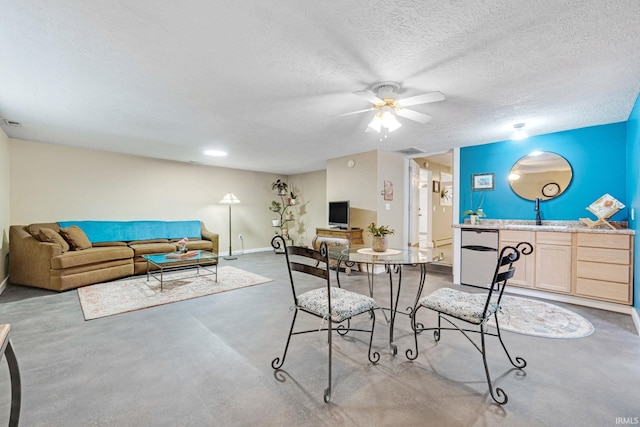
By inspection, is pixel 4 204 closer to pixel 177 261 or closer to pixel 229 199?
pixel 177 261

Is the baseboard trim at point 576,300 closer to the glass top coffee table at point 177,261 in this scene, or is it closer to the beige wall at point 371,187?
the beige wall at point 371,187

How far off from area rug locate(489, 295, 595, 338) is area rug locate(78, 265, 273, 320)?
323 centimetres

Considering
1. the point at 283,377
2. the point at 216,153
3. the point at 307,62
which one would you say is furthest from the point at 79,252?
the point at 307,62

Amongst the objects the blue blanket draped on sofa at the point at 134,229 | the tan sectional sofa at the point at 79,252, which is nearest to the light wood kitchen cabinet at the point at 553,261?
the tan sectional sofa at the point at 79,252

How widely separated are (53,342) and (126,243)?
311 cm

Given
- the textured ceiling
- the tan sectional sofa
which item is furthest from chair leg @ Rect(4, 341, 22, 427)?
the tan sectional sofa

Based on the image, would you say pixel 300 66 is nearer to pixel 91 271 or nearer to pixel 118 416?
pixel 118 416

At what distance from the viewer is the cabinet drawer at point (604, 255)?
9.75ft

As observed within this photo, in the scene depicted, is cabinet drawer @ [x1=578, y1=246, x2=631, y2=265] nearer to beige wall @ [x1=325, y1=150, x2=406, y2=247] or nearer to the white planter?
beige wall @ [x1=325, y1=150, x2=406, y2=247]

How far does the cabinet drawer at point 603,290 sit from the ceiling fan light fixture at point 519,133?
2.01 metres

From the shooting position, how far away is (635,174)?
2.71 meters

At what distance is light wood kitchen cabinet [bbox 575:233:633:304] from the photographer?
9.71ft

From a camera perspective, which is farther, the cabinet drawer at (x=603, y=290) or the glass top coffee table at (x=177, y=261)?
the glass top coffee table at (x=177, y=261)

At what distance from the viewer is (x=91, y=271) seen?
400cm
